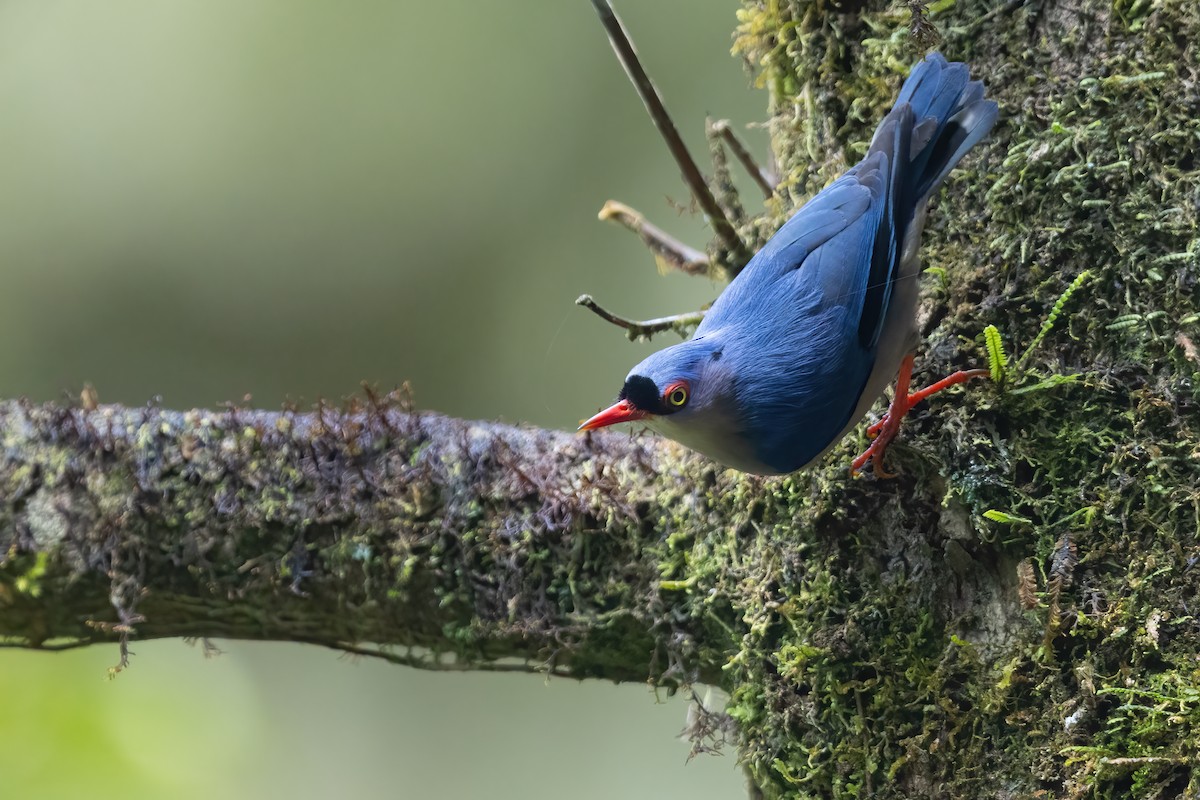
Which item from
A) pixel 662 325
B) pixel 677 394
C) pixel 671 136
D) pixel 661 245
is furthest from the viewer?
pixel 661 245

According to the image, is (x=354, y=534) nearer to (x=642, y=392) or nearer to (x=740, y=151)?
(x=642, y=392)

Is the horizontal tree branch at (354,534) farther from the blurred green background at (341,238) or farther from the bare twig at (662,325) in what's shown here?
the blurred green background at (341,238)

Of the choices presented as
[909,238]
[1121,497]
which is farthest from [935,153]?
[1121,497]

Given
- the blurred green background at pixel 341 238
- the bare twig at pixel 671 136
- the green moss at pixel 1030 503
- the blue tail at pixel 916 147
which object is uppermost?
the blurred green background at pixel 341 238

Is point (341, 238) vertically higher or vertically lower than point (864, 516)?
higher

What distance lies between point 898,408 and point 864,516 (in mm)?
260

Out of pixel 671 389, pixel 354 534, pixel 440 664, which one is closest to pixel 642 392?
pixel 671 389

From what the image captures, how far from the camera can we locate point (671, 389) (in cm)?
174

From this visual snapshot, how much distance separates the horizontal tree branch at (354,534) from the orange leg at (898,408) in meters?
0.51

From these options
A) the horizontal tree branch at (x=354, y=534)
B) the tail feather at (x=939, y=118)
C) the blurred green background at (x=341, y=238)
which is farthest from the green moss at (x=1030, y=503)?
the blurred green background at (x=341, y=238)

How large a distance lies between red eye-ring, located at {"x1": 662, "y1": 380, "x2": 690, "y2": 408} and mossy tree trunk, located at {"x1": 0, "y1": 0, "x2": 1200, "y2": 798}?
43cm

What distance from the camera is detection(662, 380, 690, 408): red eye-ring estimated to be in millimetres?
1740

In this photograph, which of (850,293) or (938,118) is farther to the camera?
(850,293)

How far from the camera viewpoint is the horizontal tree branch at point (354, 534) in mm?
2264
